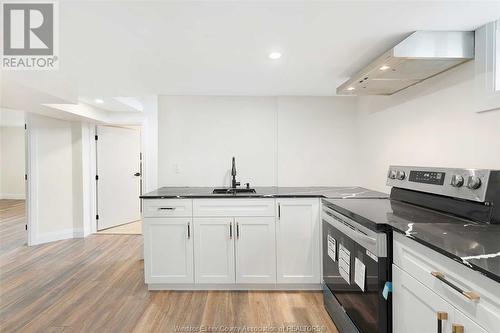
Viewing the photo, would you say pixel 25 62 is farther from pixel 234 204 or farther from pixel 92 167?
pixel 92 167

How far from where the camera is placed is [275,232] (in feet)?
8.20

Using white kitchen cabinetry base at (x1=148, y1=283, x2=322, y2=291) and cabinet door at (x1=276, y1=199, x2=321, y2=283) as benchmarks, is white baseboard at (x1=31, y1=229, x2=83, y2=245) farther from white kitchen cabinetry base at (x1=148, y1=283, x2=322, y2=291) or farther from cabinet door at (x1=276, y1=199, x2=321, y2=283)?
cabinet door at (x1=276, y1=199, x2=321, y2=283)

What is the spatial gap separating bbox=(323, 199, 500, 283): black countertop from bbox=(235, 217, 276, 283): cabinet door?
0.86 meters

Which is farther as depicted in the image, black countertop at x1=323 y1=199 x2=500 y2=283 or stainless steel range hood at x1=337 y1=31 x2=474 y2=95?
stainless steel range hood at x1=337 y1=31 x2=474 y2=95

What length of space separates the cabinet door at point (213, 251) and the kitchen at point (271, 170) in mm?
19

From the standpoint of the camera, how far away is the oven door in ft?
4.44

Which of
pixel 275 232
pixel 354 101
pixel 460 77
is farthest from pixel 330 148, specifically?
pixel 460 77

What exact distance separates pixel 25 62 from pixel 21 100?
51.2 inches

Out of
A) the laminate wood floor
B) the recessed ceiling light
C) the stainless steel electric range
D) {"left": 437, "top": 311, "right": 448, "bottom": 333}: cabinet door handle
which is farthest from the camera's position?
the laminate wood floor

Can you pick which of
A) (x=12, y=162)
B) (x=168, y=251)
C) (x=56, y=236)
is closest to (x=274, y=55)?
(x=168, y=251)

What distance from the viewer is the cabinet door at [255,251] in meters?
2.50

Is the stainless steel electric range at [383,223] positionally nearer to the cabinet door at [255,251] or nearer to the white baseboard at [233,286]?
the white baseboard at [233,286]

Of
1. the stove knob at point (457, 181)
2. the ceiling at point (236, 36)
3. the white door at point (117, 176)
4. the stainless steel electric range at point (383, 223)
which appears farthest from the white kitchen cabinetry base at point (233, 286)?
the white door at point (117, 176)

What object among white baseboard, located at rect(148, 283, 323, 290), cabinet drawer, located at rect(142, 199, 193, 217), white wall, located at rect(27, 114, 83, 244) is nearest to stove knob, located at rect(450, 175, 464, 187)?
white baseboard, located at rect(148, 283, 323, 290)
